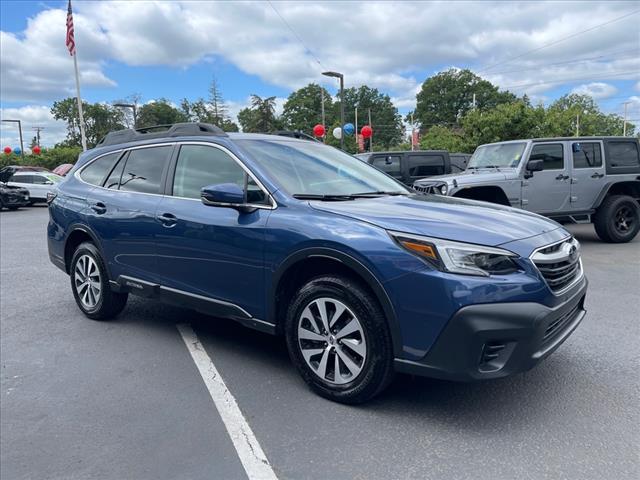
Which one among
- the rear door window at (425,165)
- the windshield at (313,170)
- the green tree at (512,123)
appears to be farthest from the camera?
the green tree at (512,123)

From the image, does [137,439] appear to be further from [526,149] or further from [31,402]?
[526,149]

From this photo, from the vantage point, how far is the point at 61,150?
187 feet

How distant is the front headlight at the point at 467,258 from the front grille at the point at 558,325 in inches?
17.1

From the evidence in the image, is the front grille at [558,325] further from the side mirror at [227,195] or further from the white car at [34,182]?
the white car at [34,182]

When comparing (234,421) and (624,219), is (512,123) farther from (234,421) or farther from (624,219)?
(234,421)

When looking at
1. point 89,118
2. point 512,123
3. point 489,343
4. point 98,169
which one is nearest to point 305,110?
point 89,118

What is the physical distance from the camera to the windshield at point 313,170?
149 inches

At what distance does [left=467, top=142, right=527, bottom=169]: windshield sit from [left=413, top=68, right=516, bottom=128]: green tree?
239 ft

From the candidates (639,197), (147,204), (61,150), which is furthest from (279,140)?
(61,150)

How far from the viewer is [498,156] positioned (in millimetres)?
9406

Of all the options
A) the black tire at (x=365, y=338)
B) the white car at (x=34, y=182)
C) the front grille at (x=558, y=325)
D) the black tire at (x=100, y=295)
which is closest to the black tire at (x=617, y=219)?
the front grille at (x=558, y=325)

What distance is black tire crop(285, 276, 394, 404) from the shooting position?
3.02m

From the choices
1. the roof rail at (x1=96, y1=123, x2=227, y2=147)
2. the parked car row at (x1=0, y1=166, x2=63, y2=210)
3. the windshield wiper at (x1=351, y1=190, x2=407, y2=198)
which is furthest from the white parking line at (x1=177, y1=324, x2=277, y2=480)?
the parked car row at (x1=0, y1=166, x2=63, y2=210)

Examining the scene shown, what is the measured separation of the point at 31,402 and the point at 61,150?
60917 millimetres
